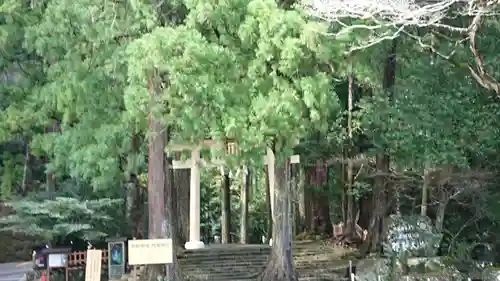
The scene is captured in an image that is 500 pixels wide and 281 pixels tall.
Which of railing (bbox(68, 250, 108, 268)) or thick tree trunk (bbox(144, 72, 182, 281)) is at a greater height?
thick tree trunk (bbox(144, 72, 182, 281))

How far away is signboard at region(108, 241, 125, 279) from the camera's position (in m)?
14.6

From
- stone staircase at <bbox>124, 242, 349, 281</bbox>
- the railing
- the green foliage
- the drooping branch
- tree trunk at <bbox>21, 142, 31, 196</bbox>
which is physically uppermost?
the drooping branch

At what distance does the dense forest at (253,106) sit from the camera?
11.6 meters

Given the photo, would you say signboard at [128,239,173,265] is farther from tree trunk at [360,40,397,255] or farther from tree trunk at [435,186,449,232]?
tree trunk at [435,186,449,232]

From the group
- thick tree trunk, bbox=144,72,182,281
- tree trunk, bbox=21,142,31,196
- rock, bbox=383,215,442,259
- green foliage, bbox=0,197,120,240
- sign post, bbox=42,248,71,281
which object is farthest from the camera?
tree trunk, bbox=21,142,31,196

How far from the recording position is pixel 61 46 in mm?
14641

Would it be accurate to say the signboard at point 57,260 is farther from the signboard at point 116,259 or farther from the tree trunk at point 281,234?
the tree trunk at point 281,234

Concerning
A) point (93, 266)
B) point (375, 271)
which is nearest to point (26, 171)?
point (93, 266)

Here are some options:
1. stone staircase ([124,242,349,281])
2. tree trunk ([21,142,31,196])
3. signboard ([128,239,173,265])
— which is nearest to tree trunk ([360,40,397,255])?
stone staircase ([124,242,349,281])

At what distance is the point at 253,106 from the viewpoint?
38.6ft

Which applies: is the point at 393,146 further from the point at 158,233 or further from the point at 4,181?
the point at 4,181

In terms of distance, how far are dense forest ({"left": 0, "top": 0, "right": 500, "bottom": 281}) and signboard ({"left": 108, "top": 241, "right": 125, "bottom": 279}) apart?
0.93m

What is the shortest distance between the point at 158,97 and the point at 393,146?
19.6ft

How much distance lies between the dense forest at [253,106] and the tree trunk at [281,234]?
33 mm
